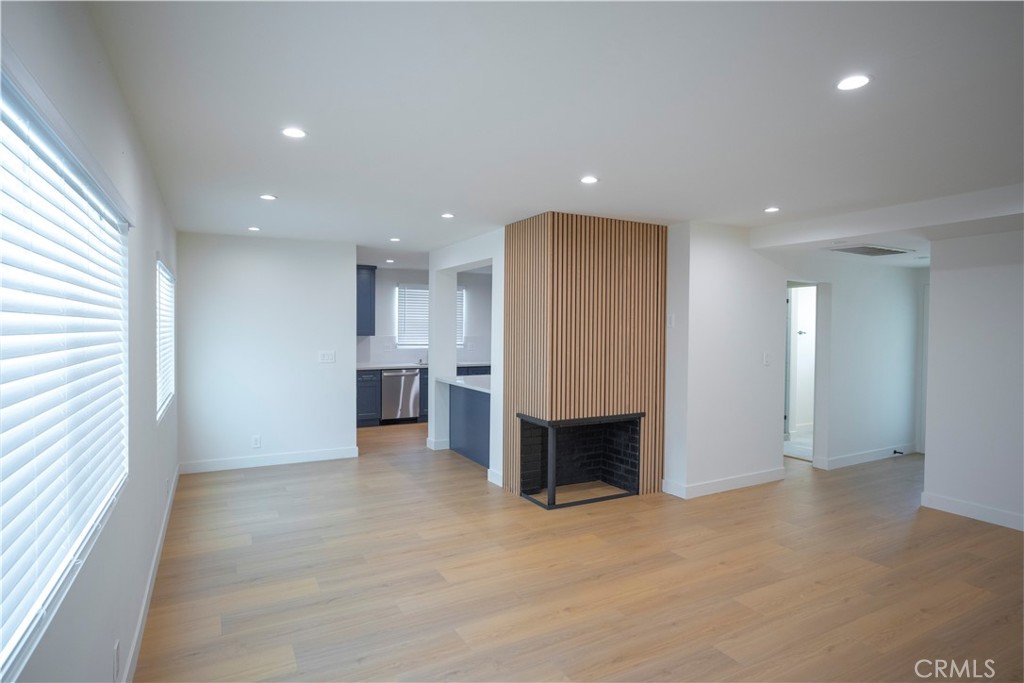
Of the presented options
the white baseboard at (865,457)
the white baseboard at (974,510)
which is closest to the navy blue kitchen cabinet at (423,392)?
the white baseboard at (865,457)

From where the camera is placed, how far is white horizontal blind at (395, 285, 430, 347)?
31.0 feet

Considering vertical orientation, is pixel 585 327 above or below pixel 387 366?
above

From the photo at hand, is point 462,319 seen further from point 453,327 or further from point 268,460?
point 268,460

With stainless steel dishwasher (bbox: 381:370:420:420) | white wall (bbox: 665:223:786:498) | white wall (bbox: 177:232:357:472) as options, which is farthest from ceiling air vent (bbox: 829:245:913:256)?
stainless steel dishwasher (bbox: 381:370:420:420)

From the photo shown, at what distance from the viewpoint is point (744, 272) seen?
17.5 feet

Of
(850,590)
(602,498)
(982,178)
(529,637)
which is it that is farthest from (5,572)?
(982,178)

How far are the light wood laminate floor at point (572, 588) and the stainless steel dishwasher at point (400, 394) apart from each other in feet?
11.5

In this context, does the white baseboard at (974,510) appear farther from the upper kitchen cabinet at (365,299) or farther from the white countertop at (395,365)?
the upper kitchen cabinet at (365,299)

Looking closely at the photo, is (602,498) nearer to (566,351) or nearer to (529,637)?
(566,351)

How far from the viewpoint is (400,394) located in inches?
348

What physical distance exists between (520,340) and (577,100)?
2.92m

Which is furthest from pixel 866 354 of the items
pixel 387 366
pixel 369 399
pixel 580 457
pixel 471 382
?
pixel 369 399

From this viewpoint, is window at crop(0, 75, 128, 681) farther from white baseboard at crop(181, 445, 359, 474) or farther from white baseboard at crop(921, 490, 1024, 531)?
white baseboard at crop(921, 490, 1024, 531)

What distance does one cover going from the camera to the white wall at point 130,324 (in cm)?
128
